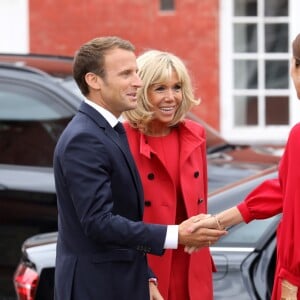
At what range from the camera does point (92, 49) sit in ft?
12.2

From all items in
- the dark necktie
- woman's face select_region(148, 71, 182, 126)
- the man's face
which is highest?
the man's face

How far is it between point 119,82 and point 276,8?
27.7ft

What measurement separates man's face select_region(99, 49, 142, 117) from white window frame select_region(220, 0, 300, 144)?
320 inches

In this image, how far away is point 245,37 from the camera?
12047 mm

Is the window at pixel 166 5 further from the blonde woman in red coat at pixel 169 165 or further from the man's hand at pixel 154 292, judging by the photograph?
the man's hand at pixel 154 292

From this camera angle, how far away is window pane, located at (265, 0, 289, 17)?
1190 cm

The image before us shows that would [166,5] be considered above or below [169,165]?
above

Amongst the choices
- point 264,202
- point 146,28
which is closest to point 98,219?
point 264,202

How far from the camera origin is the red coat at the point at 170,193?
418cm

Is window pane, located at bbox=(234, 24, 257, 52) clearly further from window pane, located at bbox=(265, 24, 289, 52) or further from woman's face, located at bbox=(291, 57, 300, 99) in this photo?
woman's face, located at bbox=(291, 57, 300, 99)

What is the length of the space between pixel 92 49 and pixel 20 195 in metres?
2.96

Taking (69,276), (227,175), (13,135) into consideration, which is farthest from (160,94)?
(13,135)

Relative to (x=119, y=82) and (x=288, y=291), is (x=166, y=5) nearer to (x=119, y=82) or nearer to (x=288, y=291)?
(x=119, y=82)

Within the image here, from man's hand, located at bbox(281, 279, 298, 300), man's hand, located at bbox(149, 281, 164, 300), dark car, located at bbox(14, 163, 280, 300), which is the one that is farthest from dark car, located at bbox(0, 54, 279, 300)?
man's hand, located at bbox(281, 279, 298, 300)
